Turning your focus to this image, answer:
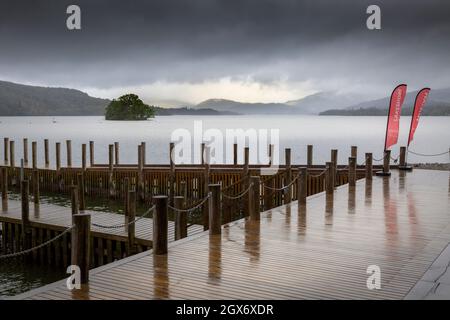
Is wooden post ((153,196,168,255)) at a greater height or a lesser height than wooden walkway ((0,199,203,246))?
greater

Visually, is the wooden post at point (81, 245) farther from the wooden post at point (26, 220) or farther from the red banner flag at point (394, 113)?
the red banner flag at point (394, 113)

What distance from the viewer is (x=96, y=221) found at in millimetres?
14797

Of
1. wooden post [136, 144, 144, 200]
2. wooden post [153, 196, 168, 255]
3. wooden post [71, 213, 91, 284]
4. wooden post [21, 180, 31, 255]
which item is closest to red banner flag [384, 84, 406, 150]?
wooden post [136, 144, 144, 200]

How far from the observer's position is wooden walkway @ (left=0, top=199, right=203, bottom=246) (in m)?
13.1

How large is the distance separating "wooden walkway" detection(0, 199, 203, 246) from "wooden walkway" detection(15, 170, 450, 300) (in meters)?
3.46

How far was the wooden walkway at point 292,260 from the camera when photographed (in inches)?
246

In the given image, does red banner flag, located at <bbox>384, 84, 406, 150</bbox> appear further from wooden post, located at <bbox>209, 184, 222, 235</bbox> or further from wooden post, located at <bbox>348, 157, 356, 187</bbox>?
wooden post, located at <bbox>209, 184, 222, 235</bbox>

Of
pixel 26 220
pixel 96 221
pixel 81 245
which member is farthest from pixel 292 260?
pixel 26 220

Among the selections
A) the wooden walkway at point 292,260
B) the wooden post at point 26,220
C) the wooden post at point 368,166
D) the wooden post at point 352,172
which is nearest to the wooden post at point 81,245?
the wooden walkway at point 292,260

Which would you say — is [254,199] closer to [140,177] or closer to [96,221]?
[96,221]

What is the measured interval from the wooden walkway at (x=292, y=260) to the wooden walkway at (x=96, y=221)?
136 inches

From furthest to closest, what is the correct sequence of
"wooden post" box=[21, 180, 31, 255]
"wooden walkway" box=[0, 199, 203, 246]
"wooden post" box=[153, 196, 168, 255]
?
"wooden post" box=[21, 180, 31, 255] → "wooden walkway" box=[0, 199, 203, 246] → "wooden post" box=[153, 196, 168, 255]
